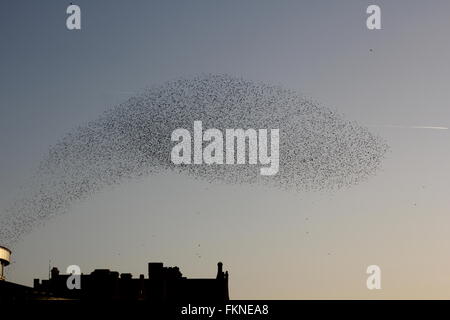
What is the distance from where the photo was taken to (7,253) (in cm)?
6159

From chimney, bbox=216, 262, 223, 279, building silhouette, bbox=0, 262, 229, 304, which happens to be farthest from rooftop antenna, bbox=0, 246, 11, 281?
chimney, bbox=216, 262, 223, 279

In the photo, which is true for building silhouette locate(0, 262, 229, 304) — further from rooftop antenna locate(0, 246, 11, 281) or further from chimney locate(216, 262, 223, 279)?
rooftop antenna locate(0, 246, 11, 281)

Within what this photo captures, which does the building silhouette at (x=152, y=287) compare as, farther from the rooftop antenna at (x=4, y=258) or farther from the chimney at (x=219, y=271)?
the rooftop antenna at (x=4, y=258)

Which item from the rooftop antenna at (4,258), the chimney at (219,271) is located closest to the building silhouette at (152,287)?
the chimney at (219,271)

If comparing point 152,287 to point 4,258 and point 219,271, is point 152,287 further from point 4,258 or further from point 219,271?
point 4,258

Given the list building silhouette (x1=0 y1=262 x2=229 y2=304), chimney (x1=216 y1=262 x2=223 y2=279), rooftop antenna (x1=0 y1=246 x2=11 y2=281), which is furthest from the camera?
chimney (x1=216 y1=262 x2=223 y2=279)

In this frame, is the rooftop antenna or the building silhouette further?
the rooftop antenna

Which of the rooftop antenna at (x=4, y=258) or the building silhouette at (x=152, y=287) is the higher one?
the rooftop antenna at (x=4, y=258)

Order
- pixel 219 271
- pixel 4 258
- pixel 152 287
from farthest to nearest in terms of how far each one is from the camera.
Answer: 1. pixel 219 271
2. pixel 4 258
3. pixel 152 287

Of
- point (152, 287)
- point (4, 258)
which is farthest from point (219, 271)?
point (4, 258)
